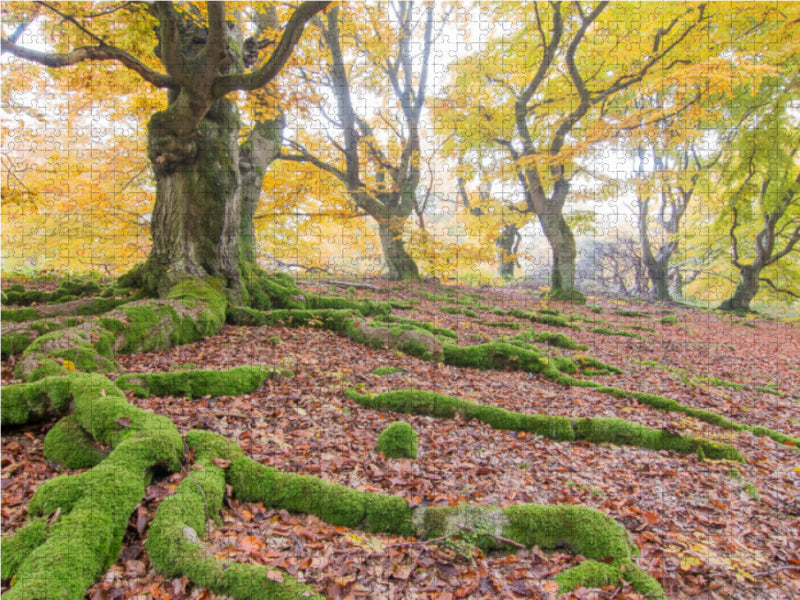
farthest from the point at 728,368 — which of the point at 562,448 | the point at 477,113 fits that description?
the point at 477,113

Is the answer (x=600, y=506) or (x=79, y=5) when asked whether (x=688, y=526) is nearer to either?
(x=600, y=506)

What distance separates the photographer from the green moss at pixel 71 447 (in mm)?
3074

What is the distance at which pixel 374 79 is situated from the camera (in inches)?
583

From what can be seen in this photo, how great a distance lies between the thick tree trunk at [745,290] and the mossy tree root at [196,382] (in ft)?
65.8

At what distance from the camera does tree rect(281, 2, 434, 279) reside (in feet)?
42.9

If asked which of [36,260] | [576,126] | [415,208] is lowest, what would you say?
[36,260]

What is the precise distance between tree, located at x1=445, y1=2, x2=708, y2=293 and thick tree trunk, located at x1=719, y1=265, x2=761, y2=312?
804 centimetres

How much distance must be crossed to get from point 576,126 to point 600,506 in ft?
46.2

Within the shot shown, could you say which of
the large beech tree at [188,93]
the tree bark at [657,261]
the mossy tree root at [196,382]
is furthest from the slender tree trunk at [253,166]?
the tree bark at [657,261]

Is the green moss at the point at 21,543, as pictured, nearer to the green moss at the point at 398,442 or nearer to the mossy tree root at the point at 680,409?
the green moss at the point at 398,442

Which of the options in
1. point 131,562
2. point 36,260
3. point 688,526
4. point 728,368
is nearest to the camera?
point 131,562

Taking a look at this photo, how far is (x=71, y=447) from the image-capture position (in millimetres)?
3164

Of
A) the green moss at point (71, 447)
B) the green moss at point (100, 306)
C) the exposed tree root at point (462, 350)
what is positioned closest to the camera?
the green moss at point (71, 447)

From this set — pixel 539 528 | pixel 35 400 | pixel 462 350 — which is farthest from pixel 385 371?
pixel 35 400
